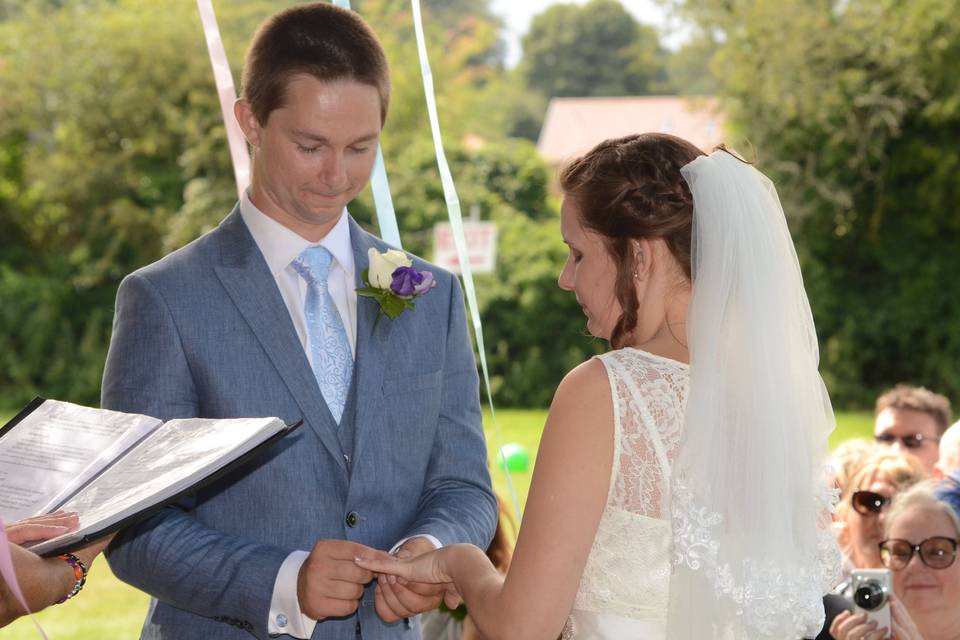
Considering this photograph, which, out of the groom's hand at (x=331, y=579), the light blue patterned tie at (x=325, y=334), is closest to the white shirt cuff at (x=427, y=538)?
the groom's hand at (x=331, y=579)

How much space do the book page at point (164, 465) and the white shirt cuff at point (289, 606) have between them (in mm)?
385

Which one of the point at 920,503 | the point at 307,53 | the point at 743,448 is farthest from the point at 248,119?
the point at 920,503

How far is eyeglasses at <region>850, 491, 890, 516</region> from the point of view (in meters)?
4.02

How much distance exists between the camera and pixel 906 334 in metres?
17.5

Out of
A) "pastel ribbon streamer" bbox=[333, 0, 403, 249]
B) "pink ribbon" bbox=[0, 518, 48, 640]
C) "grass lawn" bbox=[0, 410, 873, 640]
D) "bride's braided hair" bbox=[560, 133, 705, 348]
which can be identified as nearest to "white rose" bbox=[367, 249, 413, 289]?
"bride's braided hair" bbox=[560, 133, 705, 348]

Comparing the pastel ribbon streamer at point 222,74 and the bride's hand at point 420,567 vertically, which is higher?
the pastel ribbon streamer at point 222,74

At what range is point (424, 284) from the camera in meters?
2.57

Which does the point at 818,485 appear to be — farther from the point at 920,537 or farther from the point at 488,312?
the point at 488,312

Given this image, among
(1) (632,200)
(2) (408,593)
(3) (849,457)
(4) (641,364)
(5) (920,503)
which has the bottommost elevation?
(3) (849,457)

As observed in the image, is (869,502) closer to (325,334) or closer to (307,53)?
(325,334)

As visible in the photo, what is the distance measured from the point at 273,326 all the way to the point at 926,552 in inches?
84.4

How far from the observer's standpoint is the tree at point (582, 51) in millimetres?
52188

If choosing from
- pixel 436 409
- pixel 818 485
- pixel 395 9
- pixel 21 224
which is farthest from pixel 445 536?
pixel 395 9

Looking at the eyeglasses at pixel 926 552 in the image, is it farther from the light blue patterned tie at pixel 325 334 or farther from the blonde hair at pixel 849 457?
the light blue patterned tie at pixel 325 334
